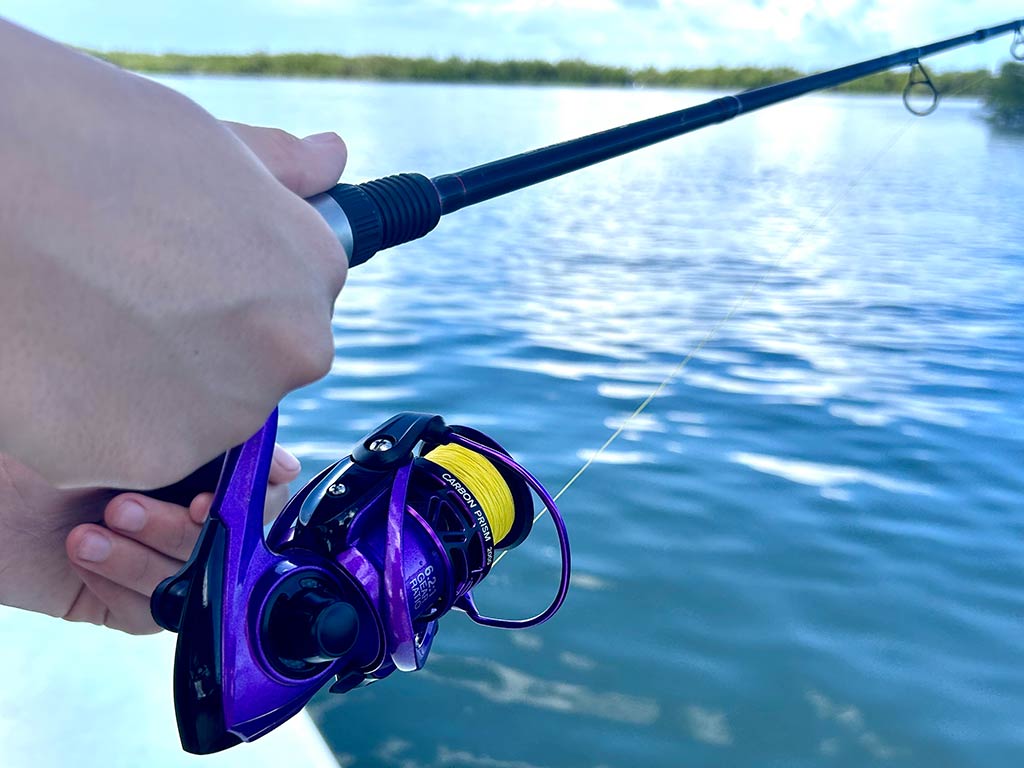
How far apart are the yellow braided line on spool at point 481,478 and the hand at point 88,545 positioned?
0.18 m

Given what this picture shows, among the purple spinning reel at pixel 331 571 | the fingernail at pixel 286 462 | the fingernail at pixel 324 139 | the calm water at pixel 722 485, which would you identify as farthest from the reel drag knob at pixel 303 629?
the calm water at pixel 722 485

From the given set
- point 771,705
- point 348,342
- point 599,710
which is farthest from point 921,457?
point 348,342

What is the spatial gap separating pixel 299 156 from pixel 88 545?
46 centimetres

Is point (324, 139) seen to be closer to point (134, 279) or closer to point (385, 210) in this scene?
point (385, 210)

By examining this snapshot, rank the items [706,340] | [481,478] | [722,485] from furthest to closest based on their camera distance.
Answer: [706,340] < [722,485] < [481,478]

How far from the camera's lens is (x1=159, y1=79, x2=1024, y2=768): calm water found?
2.14 metres

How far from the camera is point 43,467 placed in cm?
46

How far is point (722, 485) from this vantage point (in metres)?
3.19

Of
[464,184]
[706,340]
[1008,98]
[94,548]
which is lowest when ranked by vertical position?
[706,340]

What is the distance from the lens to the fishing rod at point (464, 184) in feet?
2.77

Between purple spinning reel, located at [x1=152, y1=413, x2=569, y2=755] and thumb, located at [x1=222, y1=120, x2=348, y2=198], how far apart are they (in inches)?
7.5

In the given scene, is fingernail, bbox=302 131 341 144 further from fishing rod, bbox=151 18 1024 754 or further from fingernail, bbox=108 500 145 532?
fingernail, bbox=108 500 145 532

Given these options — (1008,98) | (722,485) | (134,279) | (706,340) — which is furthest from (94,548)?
(1008,98)

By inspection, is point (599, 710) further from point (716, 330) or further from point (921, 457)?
point (716, 330)
